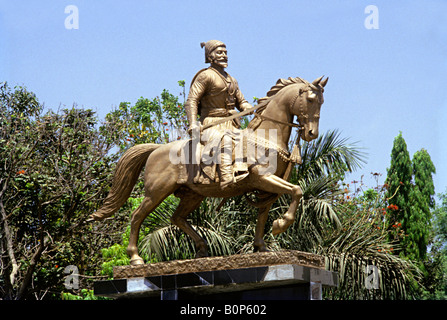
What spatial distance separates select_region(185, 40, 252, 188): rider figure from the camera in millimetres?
8797

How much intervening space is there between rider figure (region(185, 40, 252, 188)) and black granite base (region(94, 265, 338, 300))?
1.82 meters

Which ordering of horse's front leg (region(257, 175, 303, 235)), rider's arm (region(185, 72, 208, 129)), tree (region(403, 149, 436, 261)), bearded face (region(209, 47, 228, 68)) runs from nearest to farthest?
1. horse's front leg (region(257, 175, 303, 235))
2. rider's arm (region(185, 72, 208, 129))
3. bearded face (region(209, 47, 228, 68))
4. tree (region(403, 149, 436, 261))

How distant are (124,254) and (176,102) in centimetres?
1024

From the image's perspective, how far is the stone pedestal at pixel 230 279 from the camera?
7781 millimetres

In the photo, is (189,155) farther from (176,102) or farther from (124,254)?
(176,102)

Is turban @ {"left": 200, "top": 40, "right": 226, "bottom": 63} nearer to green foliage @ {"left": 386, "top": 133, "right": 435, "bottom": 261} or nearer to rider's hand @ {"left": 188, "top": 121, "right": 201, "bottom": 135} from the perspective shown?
rider's hand @ {"left": 188, "top": 121, "right": 201, "bottom": 135}

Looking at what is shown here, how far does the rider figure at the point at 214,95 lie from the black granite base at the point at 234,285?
1.82 meters

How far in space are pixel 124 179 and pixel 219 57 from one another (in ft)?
7.02

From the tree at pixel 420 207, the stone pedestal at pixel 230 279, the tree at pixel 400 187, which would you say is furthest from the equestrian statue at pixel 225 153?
the tree at pixel 420 207

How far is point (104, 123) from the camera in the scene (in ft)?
54.0

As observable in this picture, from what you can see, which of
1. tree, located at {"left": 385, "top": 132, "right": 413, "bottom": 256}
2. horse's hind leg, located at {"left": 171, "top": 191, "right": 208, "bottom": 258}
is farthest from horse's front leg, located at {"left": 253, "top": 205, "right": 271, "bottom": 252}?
tree, located at {"left": 385, "top": 132, "right": 413, "bottom": 256}

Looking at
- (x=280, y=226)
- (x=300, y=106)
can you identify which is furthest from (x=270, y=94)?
(x=280, y=226)

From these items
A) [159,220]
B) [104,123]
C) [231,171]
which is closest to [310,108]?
[231,171]

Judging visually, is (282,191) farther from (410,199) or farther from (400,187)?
(400,187)
